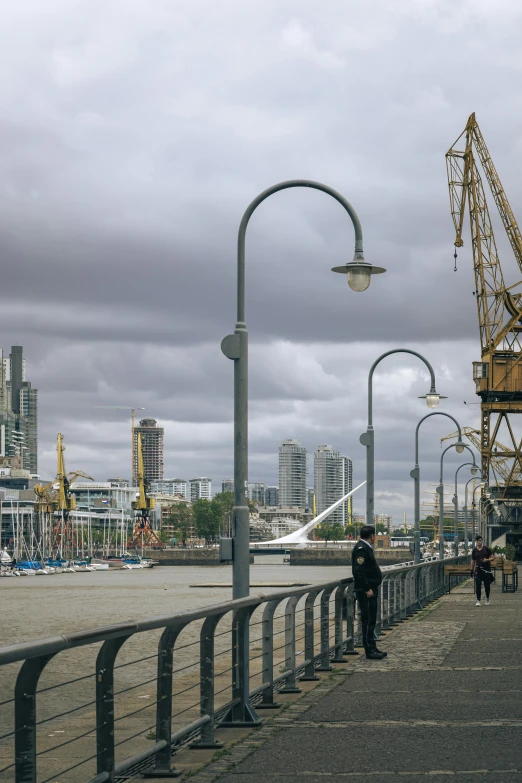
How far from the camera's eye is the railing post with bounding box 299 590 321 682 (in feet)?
48.9

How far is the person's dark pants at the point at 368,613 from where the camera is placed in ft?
58.4

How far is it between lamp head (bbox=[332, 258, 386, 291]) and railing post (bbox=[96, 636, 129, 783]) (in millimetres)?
8931

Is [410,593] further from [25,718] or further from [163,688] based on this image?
[25,718]

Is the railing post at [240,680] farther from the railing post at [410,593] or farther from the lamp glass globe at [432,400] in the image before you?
the lamp glass globe at [432,400]

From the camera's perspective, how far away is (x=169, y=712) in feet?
29.8

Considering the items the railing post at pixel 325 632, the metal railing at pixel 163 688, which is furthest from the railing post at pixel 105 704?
the railing post at pixel 325 632

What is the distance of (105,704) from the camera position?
305 inches

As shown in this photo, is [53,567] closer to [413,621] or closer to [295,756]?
[413,621]

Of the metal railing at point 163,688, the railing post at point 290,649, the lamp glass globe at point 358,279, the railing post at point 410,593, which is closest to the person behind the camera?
the metal railing at point 163,688

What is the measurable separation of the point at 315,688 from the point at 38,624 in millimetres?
42981

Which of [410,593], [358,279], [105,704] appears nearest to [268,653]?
[105,704]

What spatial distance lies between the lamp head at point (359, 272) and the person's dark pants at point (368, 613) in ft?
15.7

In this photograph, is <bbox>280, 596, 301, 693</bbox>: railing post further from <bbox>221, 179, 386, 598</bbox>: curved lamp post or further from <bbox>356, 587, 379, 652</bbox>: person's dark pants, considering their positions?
<bbox>356, 587, 379, 652</bbox>: person's dark pants

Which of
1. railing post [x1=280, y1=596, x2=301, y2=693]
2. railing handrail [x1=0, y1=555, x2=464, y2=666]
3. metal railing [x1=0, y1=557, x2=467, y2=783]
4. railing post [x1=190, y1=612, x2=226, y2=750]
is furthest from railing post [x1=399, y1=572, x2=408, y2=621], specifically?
railing post [x1=190, y1=612, x2=226, y2=750]
